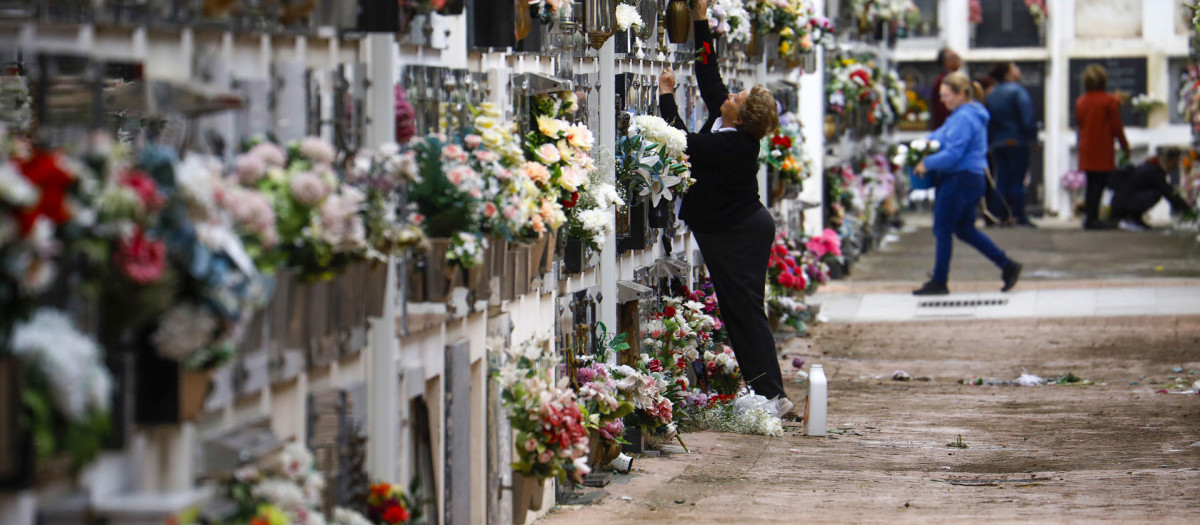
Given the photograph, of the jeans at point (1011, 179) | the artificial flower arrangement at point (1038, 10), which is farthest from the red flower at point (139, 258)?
the artificial flower arrangement at point (1038, 10)

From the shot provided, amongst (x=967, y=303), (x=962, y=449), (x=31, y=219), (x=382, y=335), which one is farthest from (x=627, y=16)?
(x=967, y=303)

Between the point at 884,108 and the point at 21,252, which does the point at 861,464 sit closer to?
the point at 21,252

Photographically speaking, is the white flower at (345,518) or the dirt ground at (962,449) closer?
the white flower at (345,518)

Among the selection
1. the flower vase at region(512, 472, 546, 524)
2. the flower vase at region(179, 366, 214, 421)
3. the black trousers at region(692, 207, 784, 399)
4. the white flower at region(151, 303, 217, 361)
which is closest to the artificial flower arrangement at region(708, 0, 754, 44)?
the black trousers at region(692, 207, 784, 399)

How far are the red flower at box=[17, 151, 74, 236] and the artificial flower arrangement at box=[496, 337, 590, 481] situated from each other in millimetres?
3275

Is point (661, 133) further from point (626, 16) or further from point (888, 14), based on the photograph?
point (888, 14)

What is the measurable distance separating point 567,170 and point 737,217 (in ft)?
8.00

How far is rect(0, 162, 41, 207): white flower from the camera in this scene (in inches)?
120

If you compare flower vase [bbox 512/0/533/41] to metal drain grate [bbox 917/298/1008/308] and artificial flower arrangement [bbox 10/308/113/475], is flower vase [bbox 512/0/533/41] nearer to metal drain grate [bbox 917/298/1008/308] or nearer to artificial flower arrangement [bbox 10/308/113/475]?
artificial flower arrangement [bbox 10/308/113/475]

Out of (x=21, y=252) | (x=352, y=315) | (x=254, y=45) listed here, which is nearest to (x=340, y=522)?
(x=352, y=315)

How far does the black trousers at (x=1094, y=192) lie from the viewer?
75.5 ft

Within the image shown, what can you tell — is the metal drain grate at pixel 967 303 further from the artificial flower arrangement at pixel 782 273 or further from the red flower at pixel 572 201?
the red flower at pixel 572 201

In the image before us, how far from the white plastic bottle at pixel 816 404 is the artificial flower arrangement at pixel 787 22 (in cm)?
372

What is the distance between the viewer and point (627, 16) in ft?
26.4
